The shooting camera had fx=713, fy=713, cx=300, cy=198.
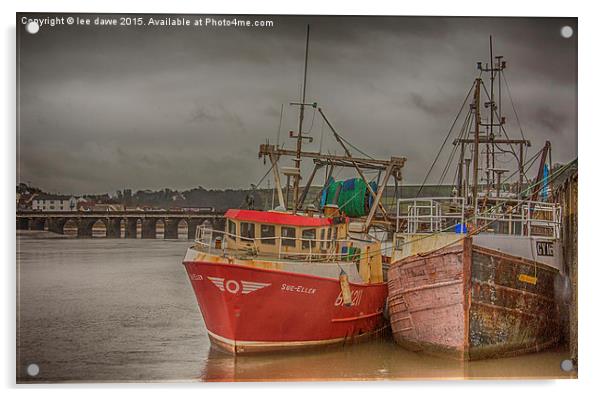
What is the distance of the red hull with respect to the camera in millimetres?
6926

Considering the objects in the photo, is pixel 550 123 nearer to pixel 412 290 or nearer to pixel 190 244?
pixel 412 290

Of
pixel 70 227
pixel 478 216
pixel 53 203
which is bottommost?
pixel 70 227

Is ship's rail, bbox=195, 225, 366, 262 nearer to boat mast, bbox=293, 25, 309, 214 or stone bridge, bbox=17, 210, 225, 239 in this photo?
stone bridge, bbox=17, 210, 225, 239

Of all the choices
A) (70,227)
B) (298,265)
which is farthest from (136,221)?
(298,265)

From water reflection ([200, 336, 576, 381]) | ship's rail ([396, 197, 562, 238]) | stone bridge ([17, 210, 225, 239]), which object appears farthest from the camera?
ship's rail ([396, 197, 562, 238])

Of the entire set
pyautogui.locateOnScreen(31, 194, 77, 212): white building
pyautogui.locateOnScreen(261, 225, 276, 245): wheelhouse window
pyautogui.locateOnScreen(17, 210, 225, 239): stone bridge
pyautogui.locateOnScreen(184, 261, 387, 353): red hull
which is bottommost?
pyautogui.locateOnScreen(184, 261, 387, 353): red hull

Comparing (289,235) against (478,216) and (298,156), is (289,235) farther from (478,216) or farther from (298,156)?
(478,216)

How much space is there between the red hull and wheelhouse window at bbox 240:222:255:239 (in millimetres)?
709

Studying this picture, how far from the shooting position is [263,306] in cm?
700

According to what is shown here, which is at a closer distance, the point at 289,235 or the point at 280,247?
the point at 280,247

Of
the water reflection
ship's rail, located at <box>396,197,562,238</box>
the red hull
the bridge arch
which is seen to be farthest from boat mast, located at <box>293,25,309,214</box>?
the bridge arch

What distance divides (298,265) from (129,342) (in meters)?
1.79

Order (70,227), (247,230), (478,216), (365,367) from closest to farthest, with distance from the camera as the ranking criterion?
(365,367) → (70,227) → (478,216) → (247,230)

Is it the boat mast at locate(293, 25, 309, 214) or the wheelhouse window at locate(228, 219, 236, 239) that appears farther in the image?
the wheelhouse window at locate(228, 219, 236, 239)
